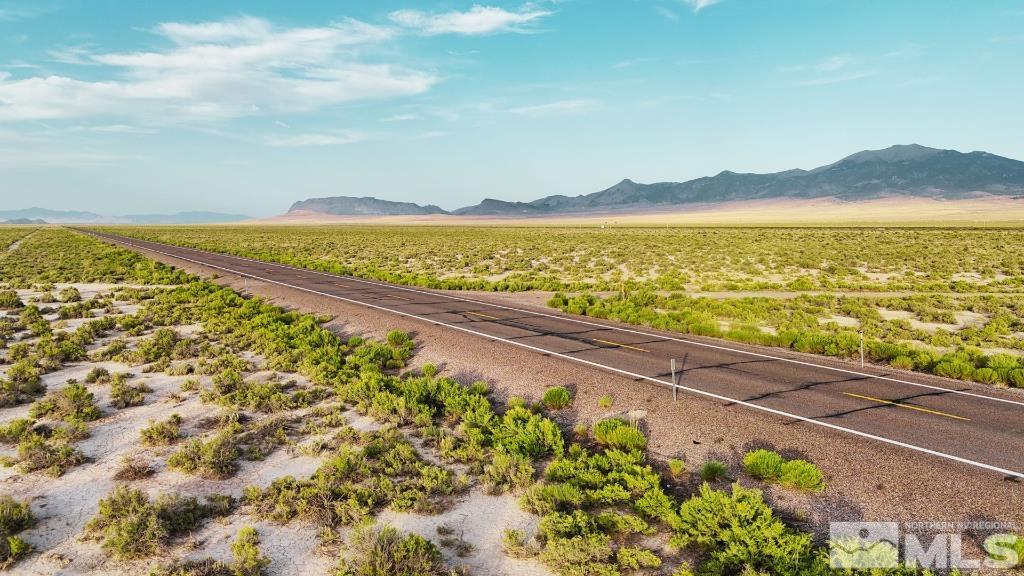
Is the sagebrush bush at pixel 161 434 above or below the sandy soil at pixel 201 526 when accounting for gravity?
above

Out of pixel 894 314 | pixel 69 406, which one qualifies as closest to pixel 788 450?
pixel 69 406

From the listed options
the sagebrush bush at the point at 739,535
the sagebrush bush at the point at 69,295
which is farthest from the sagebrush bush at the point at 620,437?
the sagebrush bush at the point at 69,295

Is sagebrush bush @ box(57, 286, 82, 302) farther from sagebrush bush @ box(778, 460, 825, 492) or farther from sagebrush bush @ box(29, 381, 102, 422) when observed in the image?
sagebrush bush @ box(778, 460, 825, 492)

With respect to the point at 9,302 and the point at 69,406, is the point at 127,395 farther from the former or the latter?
the point at 9,302

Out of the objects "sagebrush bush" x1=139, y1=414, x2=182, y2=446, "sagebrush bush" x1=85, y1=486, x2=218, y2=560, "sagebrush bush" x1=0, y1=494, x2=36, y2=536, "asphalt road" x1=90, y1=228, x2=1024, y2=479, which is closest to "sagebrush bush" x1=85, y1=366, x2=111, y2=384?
"sagebrush bush" x1=139, y1=414, x2=182, y2=446

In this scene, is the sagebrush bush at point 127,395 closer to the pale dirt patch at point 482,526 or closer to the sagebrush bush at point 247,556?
the sagebrush bush at point 247,556
